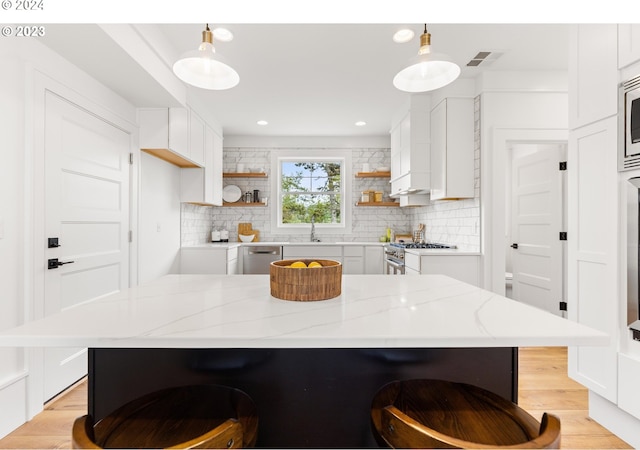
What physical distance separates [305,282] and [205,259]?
3.13m

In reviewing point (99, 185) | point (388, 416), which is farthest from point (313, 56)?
point (388, 416)

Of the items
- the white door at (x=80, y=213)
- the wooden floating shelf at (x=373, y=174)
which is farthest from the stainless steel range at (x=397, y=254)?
the white door at (x=80, y=213)

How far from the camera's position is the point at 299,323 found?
88 centimetres

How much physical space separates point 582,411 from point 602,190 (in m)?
1.31

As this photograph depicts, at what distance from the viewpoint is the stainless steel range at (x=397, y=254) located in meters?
3.58

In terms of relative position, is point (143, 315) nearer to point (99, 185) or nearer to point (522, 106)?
point (99, 185)

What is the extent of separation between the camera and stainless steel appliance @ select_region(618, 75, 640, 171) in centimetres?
156

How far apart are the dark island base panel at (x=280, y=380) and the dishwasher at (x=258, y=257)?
3377 millimetres

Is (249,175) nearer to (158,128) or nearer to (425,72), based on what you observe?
(158,128)

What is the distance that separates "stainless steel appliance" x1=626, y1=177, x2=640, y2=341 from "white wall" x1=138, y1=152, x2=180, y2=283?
3.46m

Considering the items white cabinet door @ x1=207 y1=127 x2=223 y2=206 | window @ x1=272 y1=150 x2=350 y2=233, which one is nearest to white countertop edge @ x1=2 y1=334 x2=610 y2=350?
white cabinet door @ x1=207 y1=127 x2=223 y2=206

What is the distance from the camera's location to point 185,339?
78 centimetres

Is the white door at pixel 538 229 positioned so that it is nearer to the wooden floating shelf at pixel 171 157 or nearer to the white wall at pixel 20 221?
the wooden floating shelf at pixel 171 157

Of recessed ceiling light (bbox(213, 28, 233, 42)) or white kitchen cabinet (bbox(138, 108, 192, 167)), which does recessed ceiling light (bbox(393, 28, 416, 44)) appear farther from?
white kitchen cabinet (bbox(138, 108, 192, 167))
